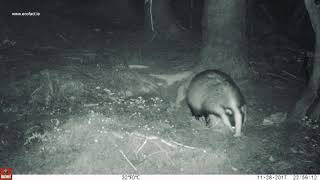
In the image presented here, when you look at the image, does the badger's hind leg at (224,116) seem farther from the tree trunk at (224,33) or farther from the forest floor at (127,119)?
the tree trunk at (224,33)

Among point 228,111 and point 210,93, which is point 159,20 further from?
point 228,111

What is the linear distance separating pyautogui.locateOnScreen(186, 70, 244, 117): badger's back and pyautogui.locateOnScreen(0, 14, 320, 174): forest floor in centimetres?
23

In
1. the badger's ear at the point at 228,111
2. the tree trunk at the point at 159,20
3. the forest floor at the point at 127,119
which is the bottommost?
the forest floor at the point at 127,119

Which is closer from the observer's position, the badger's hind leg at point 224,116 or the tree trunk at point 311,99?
the badger's hind leg at point 224,116

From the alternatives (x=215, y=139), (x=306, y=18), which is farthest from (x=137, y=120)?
(x=306, y=18)

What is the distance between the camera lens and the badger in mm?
4391

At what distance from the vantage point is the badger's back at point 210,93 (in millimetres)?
4586

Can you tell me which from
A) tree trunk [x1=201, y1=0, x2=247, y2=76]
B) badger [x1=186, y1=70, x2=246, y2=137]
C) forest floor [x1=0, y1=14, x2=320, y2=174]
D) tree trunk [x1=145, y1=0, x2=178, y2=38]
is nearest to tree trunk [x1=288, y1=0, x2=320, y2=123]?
forest floor [x1=0, y1=14, x2=320, y2=174]

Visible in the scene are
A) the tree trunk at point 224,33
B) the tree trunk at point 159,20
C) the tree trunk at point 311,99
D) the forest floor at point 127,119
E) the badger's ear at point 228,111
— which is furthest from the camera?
the tree trunk at point 159,20

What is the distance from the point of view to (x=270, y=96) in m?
5.93

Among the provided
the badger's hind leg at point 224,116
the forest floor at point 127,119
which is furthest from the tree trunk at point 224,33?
the badger's hind leg at point 224,116

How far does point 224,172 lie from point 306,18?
8556mm

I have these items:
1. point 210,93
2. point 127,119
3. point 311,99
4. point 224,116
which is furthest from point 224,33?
point 127,119

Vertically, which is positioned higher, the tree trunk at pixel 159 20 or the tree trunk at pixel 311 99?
the tree trunk at pixel 159 20
